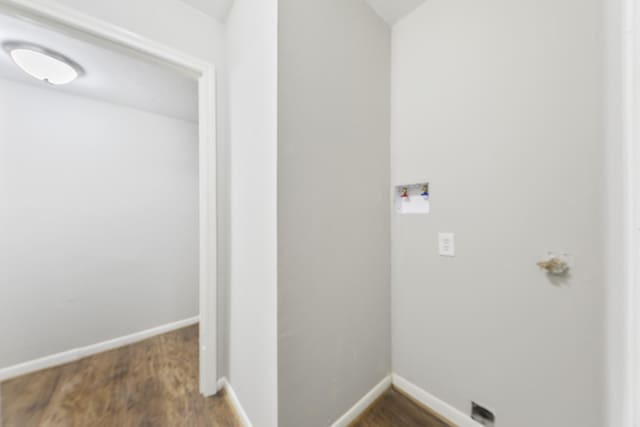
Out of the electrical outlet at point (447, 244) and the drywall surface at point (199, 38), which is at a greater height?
the drywall surface at point (199, 38)

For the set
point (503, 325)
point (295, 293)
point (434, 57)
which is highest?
point (434, 57)

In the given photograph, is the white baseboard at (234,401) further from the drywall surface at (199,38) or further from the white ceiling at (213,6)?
the white ceiling at (213,6)

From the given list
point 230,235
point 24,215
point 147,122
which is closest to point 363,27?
point 230,235

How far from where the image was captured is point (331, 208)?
112cm

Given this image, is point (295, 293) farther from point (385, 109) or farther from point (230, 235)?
point (385, 109)

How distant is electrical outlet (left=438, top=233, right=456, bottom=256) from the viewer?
122cm

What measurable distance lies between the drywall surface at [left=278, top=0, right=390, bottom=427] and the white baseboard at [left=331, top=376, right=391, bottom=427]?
0.03 m

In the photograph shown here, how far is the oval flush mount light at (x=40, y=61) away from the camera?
A: 133 cm

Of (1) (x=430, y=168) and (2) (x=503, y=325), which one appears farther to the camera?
(1) (x=430, y=168)

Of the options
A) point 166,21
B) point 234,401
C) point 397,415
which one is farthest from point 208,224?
point 397,415

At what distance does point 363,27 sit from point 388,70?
304 millimetres

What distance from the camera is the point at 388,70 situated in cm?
146

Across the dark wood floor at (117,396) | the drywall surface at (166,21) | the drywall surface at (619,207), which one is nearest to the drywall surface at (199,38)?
the drywall surface at (166,21)

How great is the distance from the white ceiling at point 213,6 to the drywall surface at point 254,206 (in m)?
0.05
